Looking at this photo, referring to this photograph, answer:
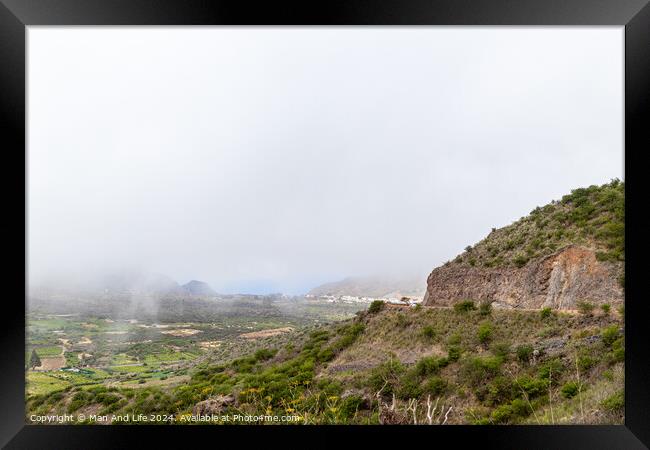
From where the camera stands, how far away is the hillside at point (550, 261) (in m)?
6.92

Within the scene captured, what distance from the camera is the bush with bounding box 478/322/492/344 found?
263 inches

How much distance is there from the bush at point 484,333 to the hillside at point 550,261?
1.62 m

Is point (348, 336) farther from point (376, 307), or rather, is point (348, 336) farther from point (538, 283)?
point (538, 283)

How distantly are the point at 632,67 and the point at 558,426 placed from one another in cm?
190

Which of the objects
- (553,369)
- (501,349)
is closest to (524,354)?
(501,349)

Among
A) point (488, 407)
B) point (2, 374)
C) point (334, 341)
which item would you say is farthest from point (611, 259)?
point (2, 374)

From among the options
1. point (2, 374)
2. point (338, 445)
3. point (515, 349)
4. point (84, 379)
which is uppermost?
point (2, 374)

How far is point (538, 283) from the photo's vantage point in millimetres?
8180

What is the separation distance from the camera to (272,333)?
7.42 meters

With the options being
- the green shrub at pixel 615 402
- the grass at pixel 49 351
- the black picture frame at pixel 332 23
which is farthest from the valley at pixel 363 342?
the black picture frame at pixel 332 23

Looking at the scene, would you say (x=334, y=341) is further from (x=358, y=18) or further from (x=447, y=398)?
(x=358, y=18)

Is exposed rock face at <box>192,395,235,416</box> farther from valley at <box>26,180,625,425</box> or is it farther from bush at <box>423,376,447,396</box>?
bush at <box>423,376,447,396</box>

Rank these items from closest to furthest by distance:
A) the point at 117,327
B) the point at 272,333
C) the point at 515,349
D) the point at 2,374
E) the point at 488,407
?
1. the point at 2,374
2. the point at 488,407
3. the point at 515,349
4. the point at 117,327
5. the point at 272,333

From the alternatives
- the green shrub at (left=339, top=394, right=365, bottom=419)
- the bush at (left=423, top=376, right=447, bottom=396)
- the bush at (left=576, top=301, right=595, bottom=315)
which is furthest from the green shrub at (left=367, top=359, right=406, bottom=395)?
the bush at (left=576, top=301, right=595, bottom=315)
